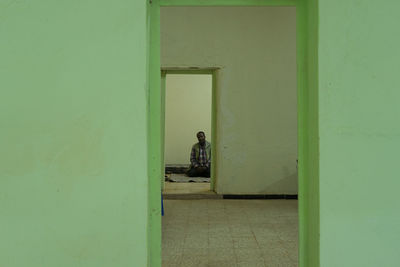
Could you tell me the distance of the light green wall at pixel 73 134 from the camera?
2.12 metres

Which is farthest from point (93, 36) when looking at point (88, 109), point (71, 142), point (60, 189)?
point (60, 189)

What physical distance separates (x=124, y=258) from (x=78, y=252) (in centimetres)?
26

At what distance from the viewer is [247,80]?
19.7 ft

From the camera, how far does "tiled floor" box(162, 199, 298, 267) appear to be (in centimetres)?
318

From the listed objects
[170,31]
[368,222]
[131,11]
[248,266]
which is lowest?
[248,266]

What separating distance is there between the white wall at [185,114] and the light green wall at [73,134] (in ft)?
26.2

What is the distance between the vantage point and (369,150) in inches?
84.1

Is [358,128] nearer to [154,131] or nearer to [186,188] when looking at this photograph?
[154,131]

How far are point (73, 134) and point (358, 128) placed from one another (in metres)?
1.62

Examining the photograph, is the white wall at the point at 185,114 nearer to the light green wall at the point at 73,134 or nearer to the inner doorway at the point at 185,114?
the inner doorway at the point at 185,114

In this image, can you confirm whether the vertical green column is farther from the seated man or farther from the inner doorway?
the inner doorway

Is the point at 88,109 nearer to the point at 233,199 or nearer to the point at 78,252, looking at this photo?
the point at 78,252

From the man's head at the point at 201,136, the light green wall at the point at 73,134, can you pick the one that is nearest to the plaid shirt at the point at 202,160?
the man's head at the point at 201,136

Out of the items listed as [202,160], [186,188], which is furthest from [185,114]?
[186,188]
